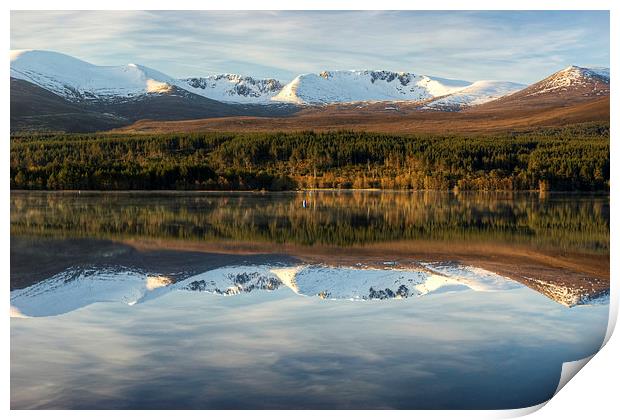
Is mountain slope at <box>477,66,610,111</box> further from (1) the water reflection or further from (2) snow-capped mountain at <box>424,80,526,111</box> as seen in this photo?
(1) the water reflection

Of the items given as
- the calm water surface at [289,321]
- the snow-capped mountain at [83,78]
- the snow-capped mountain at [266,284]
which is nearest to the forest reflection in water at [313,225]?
the calm water surface at [289,321]

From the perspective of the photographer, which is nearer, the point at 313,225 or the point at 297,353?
the point at 297,353

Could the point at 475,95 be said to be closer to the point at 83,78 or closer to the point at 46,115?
the point at 83,78

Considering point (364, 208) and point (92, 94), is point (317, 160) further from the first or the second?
point (92, 94)

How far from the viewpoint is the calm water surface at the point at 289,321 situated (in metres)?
5.50

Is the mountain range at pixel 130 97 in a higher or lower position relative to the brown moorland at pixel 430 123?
higher

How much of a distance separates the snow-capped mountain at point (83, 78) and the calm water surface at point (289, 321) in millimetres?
114808

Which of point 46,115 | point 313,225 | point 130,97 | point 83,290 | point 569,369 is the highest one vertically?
point 130,97

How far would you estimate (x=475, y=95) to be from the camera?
574 feet

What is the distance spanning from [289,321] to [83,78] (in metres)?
150

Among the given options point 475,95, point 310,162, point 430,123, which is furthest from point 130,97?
point 310,162
